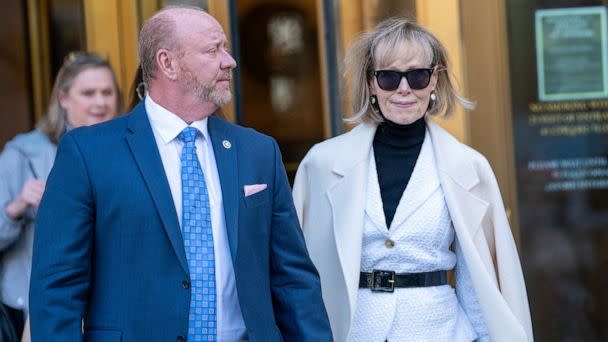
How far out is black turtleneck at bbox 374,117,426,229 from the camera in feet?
13.4

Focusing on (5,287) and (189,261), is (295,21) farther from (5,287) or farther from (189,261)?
(189,261)

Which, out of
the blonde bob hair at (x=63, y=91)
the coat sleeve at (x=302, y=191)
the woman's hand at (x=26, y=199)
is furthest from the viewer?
the blonde bob hair at (x=63, y=91)

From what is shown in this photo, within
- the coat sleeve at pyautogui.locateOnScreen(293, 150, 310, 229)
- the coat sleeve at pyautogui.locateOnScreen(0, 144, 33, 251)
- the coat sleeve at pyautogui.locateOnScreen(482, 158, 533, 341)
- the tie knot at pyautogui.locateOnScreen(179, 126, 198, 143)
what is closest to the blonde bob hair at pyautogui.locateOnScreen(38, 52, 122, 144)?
the coat sleeve at pyautogui.locateOnScreen(0, 144, 33, 251)

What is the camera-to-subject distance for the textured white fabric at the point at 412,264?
393cm

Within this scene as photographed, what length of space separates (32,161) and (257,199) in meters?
1.81

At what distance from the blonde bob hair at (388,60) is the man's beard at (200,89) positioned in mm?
959

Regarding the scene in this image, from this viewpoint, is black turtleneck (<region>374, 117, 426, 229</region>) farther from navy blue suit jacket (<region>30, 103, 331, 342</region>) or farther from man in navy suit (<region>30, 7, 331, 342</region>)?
navy blue suit jacket (<region>30, 103, 331, 342</region>)

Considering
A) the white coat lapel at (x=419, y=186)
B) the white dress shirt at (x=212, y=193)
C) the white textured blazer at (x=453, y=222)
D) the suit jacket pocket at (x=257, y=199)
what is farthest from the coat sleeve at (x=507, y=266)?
the white dress shirt at (x=212, y=193)

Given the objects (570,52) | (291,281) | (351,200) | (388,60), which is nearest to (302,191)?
(351,200)

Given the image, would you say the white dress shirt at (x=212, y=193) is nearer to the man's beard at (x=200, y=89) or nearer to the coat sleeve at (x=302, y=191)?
the man's beard at (x=200, y=89)

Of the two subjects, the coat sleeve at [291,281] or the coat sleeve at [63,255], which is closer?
the coat sleeve at [63,255]

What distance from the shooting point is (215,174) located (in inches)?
133

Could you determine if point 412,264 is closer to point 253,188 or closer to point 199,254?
point 253,188

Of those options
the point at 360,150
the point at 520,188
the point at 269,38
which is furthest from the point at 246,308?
the point at 269,38
